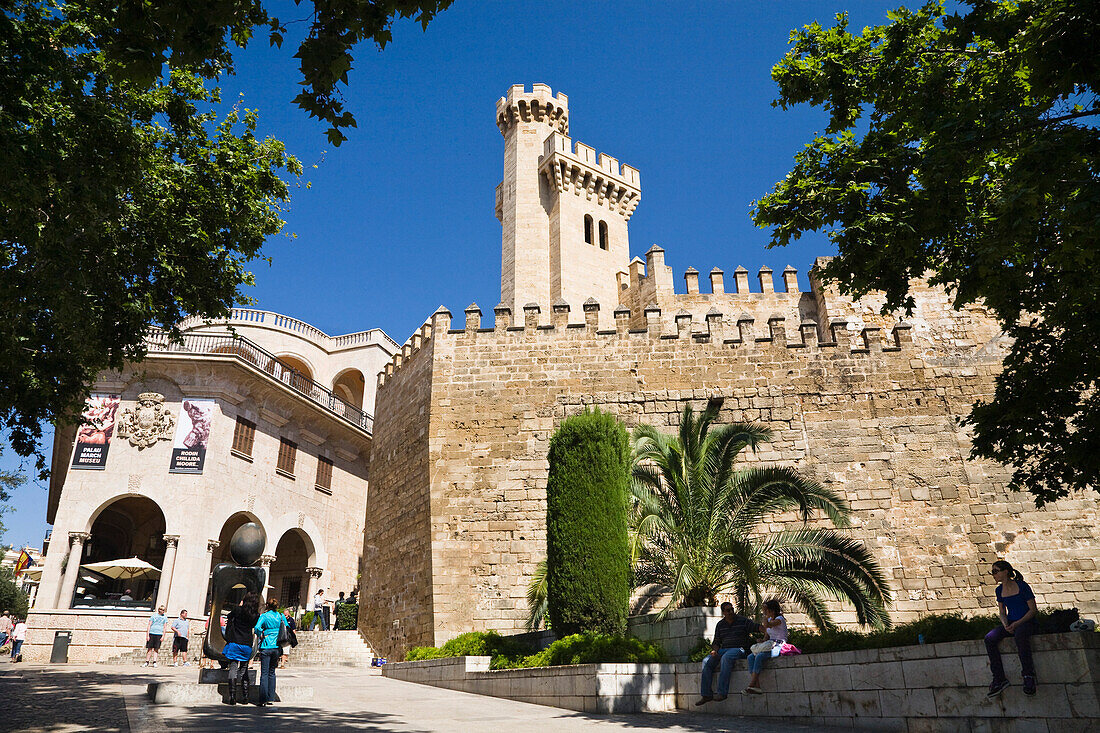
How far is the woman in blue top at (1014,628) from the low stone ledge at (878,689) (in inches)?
3.2

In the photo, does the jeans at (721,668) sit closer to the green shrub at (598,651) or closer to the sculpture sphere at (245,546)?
the green shrub at (598,651)

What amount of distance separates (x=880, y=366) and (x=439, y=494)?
33.9ft

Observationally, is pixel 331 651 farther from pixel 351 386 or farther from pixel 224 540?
pixel 351 386

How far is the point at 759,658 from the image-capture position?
808 centimetres

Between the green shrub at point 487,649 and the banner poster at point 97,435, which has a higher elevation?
the banner poster at point 97,435

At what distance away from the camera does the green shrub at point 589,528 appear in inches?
421

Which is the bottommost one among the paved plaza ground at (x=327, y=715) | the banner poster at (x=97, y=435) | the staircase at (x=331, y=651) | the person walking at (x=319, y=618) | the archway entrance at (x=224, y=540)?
the paved plaza ground at (x=327, y=715)

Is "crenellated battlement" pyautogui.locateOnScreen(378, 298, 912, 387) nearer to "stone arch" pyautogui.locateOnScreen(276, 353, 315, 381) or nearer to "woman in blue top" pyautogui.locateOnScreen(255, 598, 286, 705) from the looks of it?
"woman in blue top" pyautogui.locateOnScreen(255, 598, 286, 705)

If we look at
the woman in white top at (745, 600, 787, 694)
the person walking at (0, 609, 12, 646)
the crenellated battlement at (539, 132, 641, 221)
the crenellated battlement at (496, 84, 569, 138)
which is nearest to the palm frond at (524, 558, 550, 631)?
the woman in white top at (745, 600, 787, 694)

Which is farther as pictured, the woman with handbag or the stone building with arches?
the stone building with arches

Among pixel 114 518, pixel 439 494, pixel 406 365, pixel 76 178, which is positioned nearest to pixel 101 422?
pixel 114 518

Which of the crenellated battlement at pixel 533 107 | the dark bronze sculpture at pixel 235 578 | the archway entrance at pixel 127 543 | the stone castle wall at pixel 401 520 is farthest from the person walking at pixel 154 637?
the crenellated battlement at pixel 533 107

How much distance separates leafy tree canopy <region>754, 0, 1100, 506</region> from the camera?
6.00 meters

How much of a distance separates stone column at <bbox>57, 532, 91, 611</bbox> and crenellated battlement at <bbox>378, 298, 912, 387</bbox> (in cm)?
1232
